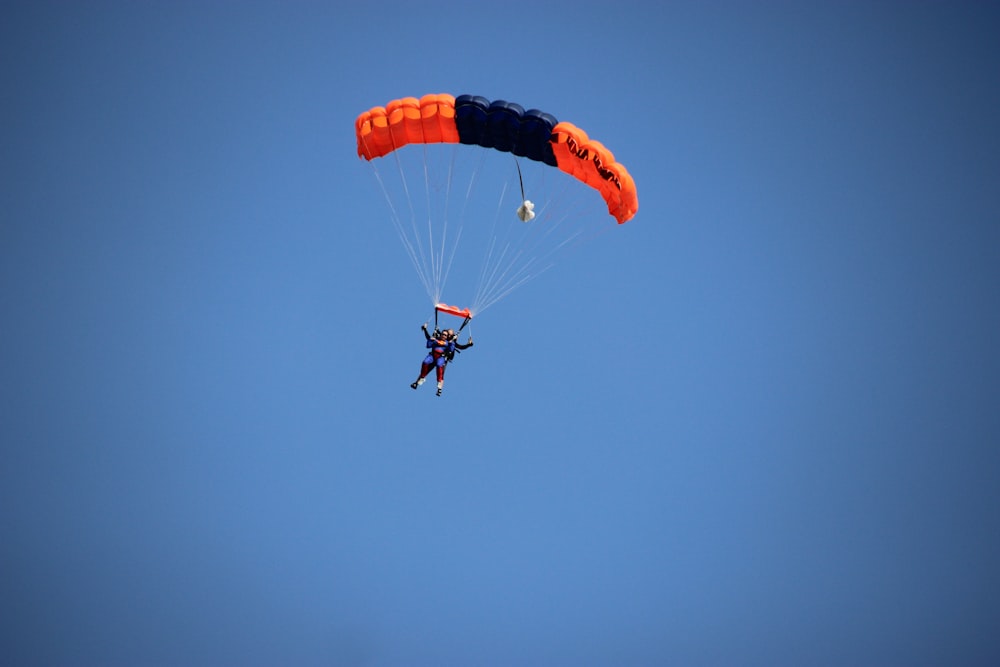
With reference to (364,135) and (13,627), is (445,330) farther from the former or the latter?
(13,627)

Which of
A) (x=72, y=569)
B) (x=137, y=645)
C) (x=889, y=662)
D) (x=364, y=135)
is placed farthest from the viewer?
(x=72, y=569)

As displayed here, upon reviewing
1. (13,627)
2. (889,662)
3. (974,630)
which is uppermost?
(974,630)

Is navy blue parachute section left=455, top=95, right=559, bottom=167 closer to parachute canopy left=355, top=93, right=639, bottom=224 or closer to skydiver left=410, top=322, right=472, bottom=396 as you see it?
parachute canopy left=355, top=93, right=639, bottom=224

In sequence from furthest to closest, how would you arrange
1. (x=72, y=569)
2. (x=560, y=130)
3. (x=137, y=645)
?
(x=72, y=569)
(x=137, y=645)
(x=560, y=130)

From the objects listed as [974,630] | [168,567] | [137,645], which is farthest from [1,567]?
[974,630]

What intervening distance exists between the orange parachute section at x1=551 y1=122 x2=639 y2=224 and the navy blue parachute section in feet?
0.78

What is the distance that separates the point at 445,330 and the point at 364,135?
4370 millimetres

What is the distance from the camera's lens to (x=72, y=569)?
61031 mm

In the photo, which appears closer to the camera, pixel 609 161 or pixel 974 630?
pixel 609 161

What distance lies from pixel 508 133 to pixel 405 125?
2129 mm

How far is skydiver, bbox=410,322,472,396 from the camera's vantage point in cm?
1670

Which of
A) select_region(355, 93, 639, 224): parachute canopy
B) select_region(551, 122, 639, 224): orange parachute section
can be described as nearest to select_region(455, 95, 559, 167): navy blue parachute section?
select_region(355, 93, 639, 224): parachute canopy

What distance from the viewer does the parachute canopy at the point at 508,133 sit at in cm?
1628

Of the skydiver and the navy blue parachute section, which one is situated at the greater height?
the navy blue parachute section
